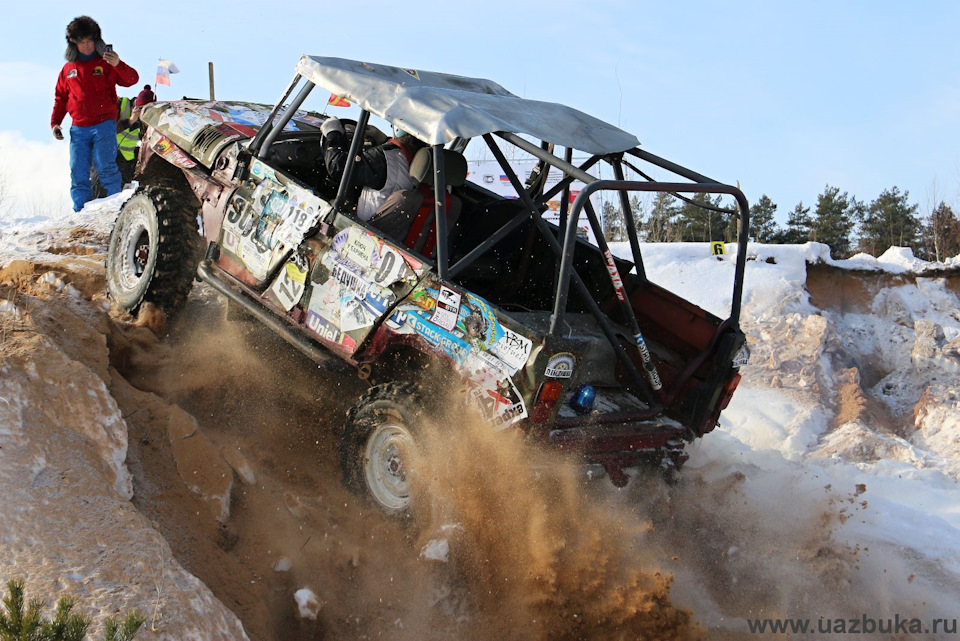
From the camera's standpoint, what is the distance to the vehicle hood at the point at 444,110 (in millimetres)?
4188

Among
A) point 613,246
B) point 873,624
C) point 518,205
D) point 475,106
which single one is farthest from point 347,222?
point 613,246

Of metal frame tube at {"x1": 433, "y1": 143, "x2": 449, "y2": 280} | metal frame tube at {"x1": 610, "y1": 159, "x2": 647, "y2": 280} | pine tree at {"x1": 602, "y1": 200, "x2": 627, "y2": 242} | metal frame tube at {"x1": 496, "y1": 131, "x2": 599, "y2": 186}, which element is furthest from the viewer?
pine tree at {"x1": 602, "y1": 200, "x2": 627, "y2": 242}

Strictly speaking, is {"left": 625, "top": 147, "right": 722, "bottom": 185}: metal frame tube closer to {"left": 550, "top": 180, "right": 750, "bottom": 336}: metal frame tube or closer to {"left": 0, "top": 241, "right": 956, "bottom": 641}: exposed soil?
{"left": 550, "top": 180, "right": 750, "bottom": 336}: metal frame tube

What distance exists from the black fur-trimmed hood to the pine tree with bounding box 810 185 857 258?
66.6 ft

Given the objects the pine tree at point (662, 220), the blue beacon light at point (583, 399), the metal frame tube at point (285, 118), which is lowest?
the pine tree at point (662, 220)

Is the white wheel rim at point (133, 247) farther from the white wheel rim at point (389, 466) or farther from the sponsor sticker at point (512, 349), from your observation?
the sponsor sticker at point (512, 349)

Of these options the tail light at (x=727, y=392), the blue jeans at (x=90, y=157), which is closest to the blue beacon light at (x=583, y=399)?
the tail light at (x=727, y=392)

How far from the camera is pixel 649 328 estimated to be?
5320 mm

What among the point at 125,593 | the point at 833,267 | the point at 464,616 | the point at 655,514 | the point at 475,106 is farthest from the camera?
the point at 833,267

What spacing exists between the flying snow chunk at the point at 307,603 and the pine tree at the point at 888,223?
22.9 metres

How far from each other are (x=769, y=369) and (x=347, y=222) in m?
5.60

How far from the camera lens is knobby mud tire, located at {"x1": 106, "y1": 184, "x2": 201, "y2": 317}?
554cm

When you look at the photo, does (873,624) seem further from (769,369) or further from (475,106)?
(769,369)

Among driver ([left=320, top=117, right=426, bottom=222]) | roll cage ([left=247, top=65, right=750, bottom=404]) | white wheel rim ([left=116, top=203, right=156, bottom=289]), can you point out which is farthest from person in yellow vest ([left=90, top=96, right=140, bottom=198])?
driver ([left=320, top=117, right=426, bottom=222])
